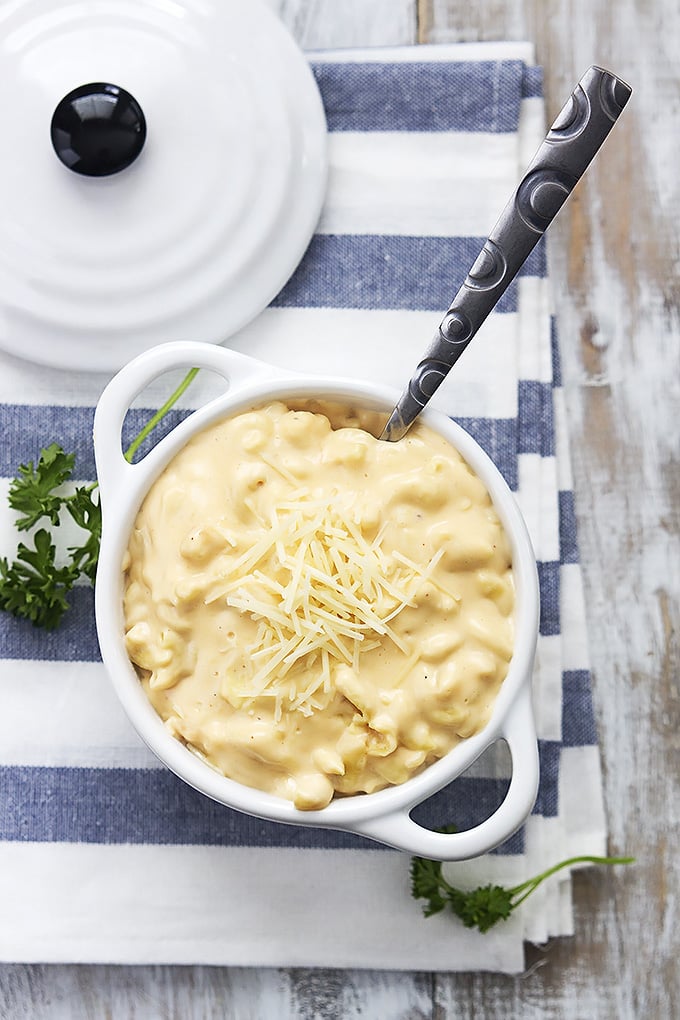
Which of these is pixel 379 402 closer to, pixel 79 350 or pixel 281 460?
pixel 281 460

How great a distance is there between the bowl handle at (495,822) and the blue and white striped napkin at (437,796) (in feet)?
0.98

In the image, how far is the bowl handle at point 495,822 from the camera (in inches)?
45.7

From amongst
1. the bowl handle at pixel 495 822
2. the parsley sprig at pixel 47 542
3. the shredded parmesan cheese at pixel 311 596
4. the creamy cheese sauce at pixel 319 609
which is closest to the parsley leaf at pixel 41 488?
the parsley sprig at pixel 47 542

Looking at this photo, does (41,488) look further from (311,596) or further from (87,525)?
(311,596)

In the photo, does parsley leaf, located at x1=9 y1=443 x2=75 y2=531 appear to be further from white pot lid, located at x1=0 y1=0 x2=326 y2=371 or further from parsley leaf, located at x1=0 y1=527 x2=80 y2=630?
white pot lid, located at x1=0 y1=0 x2=326 y2=371

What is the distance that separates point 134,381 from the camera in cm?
123

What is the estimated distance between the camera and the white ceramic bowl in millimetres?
1165

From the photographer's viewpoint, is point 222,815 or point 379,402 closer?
point 379,402

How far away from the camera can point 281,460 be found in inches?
47.2

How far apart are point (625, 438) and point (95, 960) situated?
1.07 metres

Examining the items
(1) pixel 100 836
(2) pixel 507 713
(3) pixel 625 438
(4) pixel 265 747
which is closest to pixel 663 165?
(3) pixel 625 438

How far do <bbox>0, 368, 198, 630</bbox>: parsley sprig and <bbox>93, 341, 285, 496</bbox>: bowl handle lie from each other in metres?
0.17

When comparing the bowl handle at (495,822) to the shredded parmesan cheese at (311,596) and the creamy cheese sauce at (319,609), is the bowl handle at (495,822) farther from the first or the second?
the shredded parmesan cheese at (311,596)

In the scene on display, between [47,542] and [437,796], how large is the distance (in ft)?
2.10
